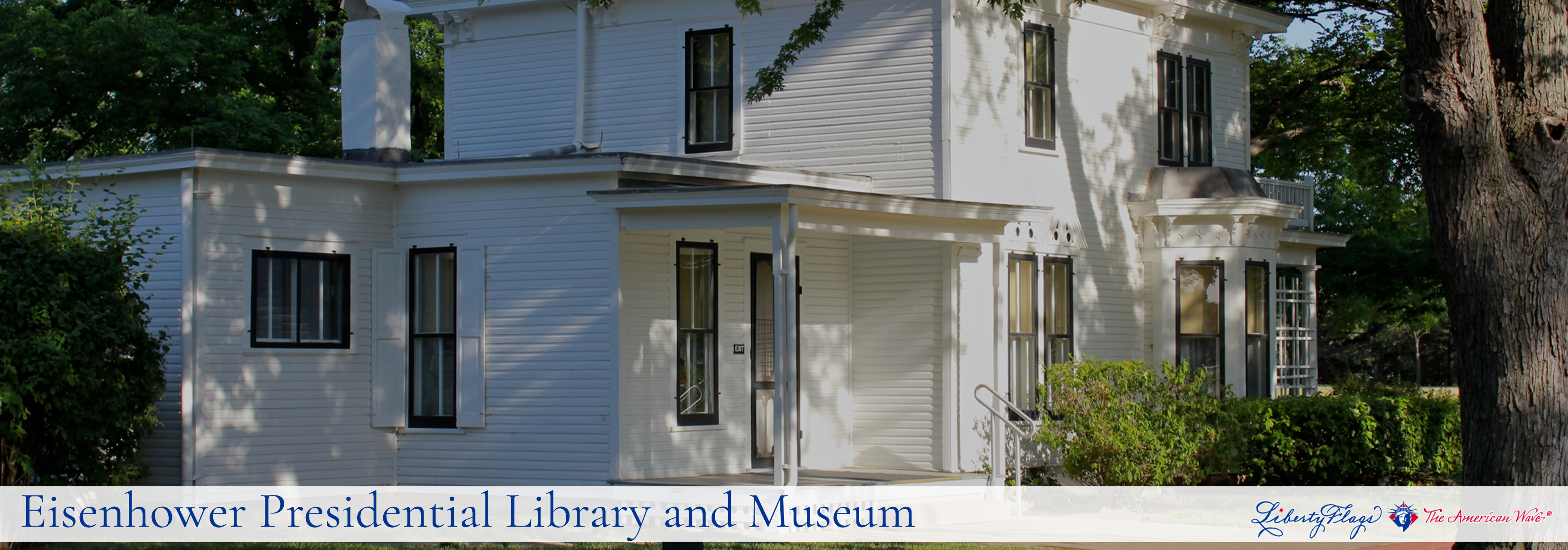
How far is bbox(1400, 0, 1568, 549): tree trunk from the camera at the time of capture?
9.25 metres

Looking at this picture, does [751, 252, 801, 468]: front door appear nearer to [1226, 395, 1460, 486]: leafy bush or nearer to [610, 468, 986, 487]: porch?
[610, 468, 986, 487]: porch

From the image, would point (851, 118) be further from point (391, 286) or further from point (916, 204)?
point (391, 286)

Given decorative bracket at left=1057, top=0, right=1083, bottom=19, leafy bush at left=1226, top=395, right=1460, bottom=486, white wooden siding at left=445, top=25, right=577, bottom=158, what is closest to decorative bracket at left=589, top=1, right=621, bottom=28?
white wooden siding at left=445, top=25, right=577, bottom=158

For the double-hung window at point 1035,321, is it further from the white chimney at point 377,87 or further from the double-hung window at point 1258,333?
the white chimney at point 377,87

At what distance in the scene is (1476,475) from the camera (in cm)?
939

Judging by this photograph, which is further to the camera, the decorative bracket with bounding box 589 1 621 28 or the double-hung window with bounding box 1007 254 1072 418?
the decorative bracket with bounding box 589 1 621 28

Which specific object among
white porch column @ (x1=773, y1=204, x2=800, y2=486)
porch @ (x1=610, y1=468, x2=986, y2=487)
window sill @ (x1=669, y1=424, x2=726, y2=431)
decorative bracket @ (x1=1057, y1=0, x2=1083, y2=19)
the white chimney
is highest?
decorative bracket @ (x1=1057, y1=0, x2=1083, y2=19)

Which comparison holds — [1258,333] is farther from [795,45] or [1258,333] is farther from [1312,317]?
[795,45]

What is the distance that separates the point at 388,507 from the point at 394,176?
3.48 meters

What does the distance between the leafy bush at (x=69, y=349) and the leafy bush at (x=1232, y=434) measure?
9.08 m

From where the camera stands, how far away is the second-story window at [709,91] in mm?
18406

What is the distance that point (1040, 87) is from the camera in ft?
59.0

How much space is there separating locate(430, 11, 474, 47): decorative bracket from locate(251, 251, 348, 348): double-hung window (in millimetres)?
5939

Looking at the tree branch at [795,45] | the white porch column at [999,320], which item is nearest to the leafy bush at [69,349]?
the tree branch at [795,45]
